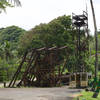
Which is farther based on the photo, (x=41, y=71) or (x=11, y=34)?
(x=11, y=34)

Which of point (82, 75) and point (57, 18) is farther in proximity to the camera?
point (57, 18)

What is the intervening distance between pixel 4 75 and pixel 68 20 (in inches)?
643

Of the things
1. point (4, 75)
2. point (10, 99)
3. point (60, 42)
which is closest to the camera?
point (10, 99)

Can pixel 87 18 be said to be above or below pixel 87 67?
above

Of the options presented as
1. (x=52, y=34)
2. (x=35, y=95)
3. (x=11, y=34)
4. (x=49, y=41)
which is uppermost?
(x=11, y=34)

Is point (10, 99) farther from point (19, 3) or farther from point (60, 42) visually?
point (60, 42)

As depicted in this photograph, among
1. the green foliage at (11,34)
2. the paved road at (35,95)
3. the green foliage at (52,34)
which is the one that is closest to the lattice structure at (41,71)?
the paved road at (35,95)

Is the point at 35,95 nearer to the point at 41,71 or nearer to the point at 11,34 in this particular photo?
the point at 41,71

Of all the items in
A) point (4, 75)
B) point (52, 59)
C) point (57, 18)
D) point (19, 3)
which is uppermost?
point (57, 18)

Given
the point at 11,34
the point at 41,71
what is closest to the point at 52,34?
the point at 41,71

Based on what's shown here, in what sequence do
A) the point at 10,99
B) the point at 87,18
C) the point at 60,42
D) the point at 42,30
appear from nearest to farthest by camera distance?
the point at 10,99
the point at 87,18
the point at 60,42
the point at 42,30

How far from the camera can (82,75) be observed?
22.5 m

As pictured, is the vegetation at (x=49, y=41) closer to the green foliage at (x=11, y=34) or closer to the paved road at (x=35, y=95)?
the paved road at (x=35, y=95)

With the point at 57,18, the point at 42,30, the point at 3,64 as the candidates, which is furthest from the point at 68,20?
the point at 3,64
